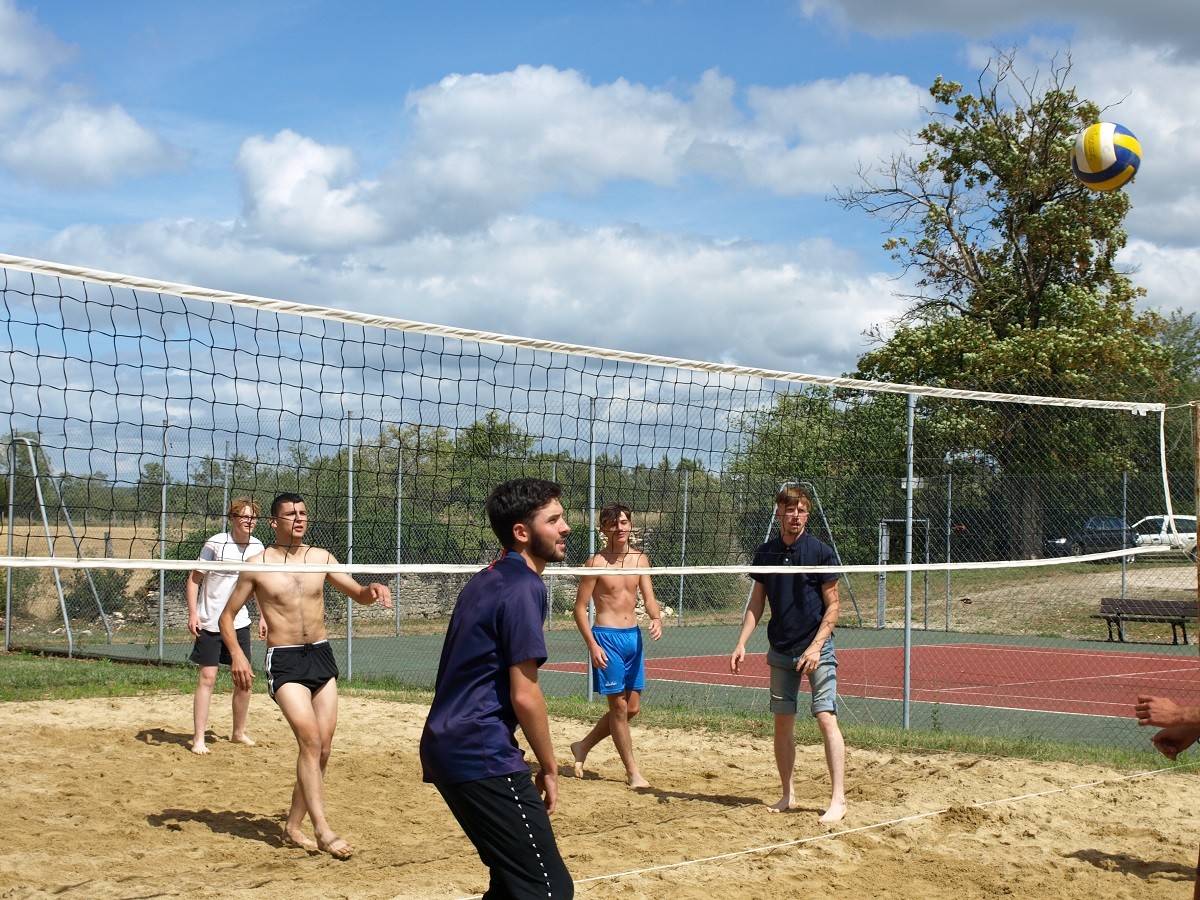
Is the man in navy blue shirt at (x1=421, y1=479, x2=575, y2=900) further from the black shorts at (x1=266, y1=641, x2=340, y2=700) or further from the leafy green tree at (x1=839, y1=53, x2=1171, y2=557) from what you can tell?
the leafy green tree at (x1=839, y1=53, x2=1171, y2=557)

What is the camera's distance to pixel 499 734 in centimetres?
381

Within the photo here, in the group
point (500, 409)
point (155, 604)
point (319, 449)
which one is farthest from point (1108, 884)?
point (155, 604)

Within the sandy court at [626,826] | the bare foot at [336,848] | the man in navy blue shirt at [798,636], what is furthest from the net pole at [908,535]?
the bare foot at [336,848]

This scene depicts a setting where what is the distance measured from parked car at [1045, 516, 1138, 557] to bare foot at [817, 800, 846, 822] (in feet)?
17.1

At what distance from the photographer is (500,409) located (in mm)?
6699

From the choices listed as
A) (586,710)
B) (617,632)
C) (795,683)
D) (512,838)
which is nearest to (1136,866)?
(795,683)

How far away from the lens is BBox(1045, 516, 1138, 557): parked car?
36.2 feet

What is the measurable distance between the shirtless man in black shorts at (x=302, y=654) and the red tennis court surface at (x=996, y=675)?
24.1 feet

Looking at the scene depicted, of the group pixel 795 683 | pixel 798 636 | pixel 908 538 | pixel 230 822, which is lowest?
pixel 230 822

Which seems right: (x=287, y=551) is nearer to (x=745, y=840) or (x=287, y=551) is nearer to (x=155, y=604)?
(x=745, y=840)

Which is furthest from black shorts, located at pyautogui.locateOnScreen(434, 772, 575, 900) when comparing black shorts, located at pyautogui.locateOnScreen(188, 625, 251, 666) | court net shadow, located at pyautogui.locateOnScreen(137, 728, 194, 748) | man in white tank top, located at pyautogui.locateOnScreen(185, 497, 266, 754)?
court net shadow, located at pyautogui.locateOnScreen(137, 728, 194, 748)

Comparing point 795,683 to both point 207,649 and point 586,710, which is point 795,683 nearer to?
point 586,710

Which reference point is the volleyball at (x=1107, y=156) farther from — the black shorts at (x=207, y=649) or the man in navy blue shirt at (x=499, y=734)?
the black shorts at (x=207, y=649)

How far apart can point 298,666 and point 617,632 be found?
235cm
